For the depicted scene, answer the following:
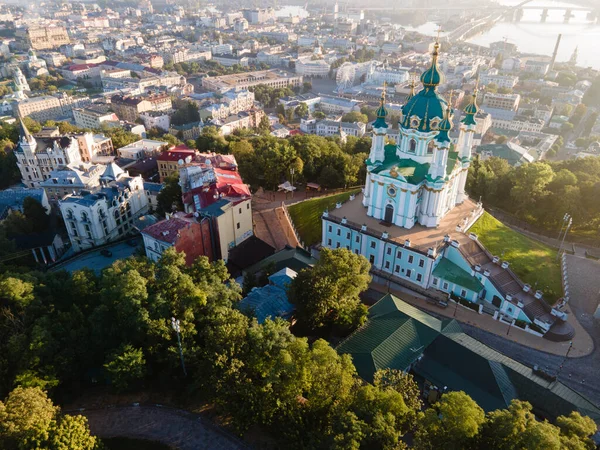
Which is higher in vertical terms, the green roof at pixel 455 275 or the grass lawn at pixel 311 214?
the green roof at pixel 455 275

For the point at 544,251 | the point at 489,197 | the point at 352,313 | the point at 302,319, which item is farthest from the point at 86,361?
the point at 489,197

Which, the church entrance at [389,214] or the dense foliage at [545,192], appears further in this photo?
the dense foliage at [545,192]

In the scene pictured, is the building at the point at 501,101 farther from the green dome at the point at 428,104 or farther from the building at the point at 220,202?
the building at the point at 220,202

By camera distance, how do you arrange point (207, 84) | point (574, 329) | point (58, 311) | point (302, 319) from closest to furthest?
point (58, 311), point (302, 319), point (574, 329), point (207, 84)

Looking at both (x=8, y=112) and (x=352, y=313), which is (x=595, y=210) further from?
(x=8, y=112)

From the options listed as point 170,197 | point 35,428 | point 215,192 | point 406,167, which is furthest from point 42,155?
point 35,428

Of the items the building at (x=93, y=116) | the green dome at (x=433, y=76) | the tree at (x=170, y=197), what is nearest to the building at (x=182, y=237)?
the tree at (x=170, y=197)

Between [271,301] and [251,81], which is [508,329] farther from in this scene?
[251,81]

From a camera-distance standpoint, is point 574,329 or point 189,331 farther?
point 574,329
